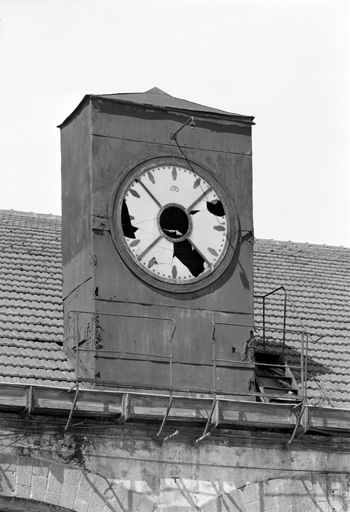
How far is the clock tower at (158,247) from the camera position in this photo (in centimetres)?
1923

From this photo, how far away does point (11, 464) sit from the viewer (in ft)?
58.6

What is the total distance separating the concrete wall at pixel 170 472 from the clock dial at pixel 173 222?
214 centimetres

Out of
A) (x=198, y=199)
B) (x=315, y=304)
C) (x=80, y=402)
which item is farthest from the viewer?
(x=315, y=304)

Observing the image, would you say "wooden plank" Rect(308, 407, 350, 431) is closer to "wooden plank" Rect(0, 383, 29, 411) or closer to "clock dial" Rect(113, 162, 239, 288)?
"clock dial" Rect(113, 162, 239, 288)

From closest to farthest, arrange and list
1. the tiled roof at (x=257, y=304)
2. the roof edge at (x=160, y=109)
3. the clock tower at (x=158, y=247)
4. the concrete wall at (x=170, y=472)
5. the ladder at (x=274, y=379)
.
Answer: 1. the concrete wall at (x=170, y=472)
2. the clock tower at (x=158, y=247)
3. the tiled roof at (x=257, y=304)
4. the ladder at (x=274, y=379)
5. the roof edge at (x=160, y=109)

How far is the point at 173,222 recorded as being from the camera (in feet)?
64.9

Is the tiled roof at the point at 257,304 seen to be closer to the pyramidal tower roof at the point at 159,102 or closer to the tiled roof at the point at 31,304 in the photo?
the tiled roof at the point at 31,304

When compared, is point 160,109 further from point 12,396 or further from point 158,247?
point 12,396

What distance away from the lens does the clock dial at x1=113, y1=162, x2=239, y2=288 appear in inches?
773

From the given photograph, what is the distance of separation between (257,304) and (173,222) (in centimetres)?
318

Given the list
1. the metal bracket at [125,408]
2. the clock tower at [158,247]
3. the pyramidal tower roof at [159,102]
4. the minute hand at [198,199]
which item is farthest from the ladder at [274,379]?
the pyramidal tower roof at [159,102]

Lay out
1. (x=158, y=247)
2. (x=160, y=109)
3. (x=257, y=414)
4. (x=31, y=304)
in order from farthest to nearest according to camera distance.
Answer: (x=31, y=304), (x=160, y=109), (x=158, y=247), (x=257, y=414)

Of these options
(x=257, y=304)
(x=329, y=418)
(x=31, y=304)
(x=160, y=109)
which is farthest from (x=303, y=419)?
(x=160, y=109)

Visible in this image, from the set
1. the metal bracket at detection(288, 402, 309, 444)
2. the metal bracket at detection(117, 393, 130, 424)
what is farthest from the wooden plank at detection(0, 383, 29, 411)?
the metal bracket at detection(288, 402, 309, 444)
